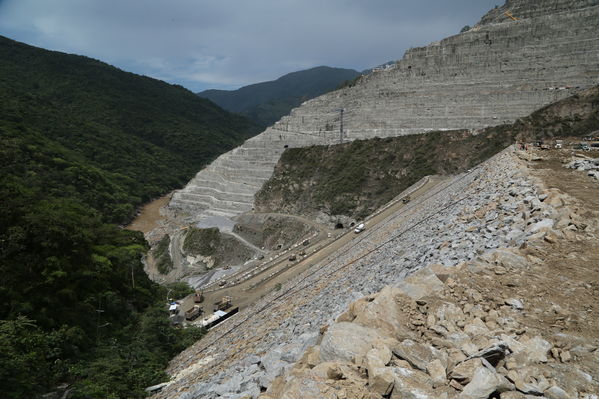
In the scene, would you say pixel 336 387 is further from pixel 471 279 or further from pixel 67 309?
pixel 67 309

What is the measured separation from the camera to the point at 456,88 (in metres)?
42.5

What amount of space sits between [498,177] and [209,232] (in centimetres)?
3651

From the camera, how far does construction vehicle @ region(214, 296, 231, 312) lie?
22964 millimetres

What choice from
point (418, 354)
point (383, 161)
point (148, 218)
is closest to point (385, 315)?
point (418, 354)

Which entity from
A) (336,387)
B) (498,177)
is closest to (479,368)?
(336,387)

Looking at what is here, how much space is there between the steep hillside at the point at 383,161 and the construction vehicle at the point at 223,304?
23.0 m

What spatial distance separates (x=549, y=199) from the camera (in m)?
8.99

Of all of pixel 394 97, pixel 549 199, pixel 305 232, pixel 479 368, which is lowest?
pixel 305 232

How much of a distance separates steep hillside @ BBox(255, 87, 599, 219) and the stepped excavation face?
6.55 ft

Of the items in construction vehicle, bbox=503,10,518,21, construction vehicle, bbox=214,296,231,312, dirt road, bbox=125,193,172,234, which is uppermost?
construction vehicle, bbox=503,10,518,21

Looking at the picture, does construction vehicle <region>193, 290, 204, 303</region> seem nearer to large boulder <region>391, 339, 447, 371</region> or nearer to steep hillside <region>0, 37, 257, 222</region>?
large boulder <region>391, 339, 447, 371</region>

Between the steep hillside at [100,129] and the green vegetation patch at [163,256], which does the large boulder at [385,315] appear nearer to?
the green vegetation patch at [163,256]

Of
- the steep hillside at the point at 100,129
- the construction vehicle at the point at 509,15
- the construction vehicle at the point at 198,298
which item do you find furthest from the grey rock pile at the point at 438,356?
the construction vehicle at the point at 509,15

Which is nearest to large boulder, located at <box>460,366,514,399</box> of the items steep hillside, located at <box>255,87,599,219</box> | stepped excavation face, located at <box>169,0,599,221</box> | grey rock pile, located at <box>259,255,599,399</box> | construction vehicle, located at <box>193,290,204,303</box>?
grey rock pile, located at <box>259,255,599,399</box>
